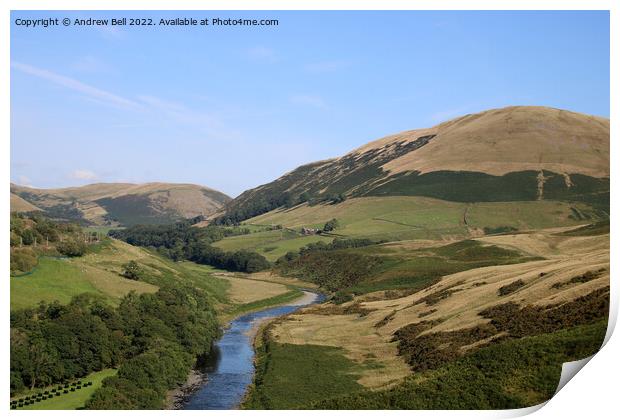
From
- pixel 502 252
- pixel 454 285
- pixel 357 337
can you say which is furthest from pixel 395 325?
pixel 502 252

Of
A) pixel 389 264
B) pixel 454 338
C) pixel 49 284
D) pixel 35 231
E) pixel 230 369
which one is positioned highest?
pixel 35 231

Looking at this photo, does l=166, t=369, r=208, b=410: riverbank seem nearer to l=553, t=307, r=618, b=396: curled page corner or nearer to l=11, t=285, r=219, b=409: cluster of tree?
l=11, t=285, r=219, b=409: cluster of tree

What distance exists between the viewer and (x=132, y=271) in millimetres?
113750

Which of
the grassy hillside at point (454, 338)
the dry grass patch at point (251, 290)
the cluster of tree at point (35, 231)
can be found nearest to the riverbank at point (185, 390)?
the grassy hillside at point (454, 338)

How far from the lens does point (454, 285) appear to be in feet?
332

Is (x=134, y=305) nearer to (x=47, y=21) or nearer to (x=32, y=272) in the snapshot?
(x=32, y=272)

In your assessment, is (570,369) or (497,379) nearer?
(570,369)

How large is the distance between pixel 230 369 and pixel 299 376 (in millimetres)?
12773

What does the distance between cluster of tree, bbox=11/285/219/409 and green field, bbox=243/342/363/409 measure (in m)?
9.55

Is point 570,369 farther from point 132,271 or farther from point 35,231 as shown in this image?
point 35,231

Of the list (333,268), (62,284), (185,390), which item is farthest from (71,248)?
(333,268)

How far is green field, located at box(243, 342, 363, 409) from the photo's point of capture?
6450cm

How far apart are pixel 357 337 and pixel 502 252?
240 ft

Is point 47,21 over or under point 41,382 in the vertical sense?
over
